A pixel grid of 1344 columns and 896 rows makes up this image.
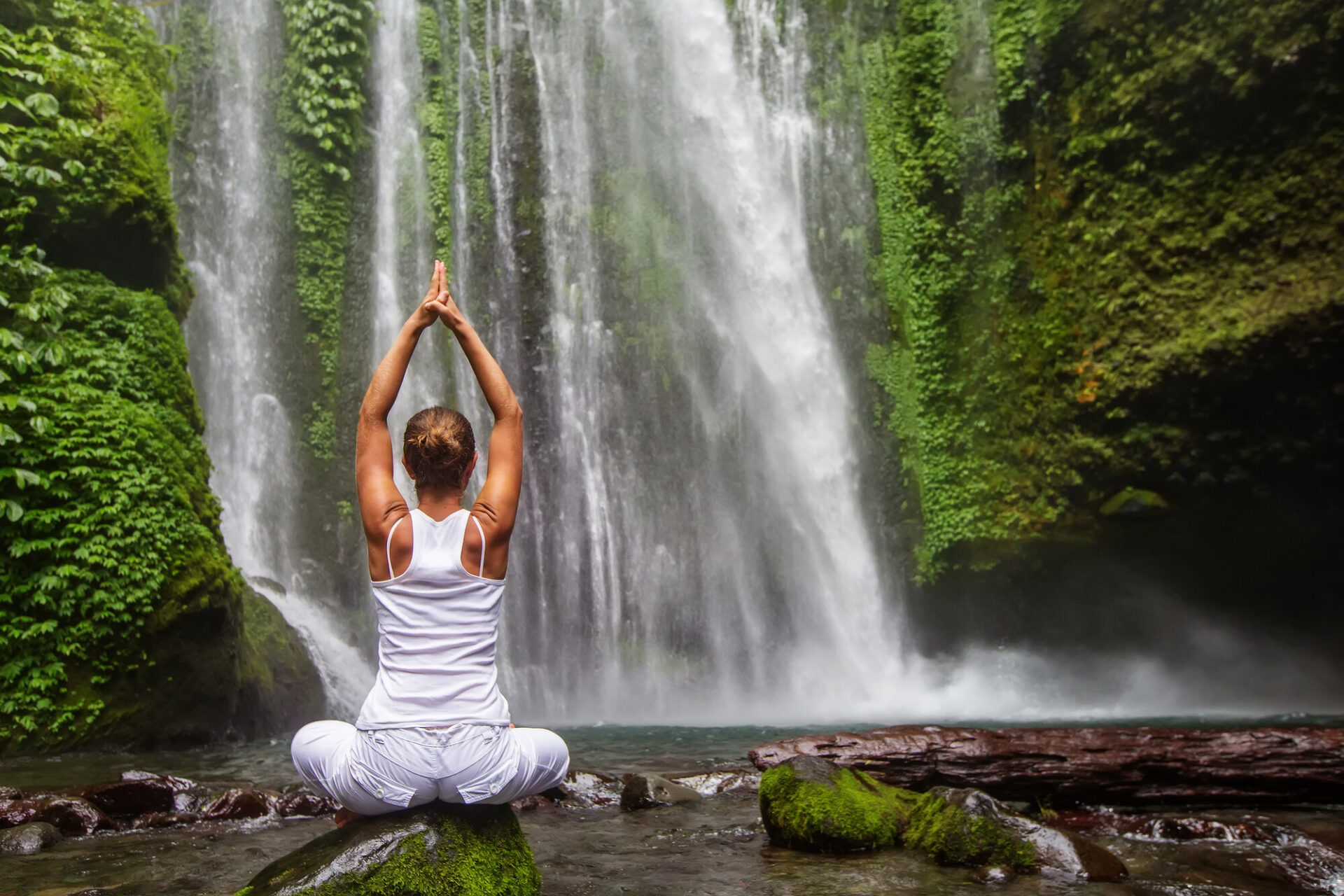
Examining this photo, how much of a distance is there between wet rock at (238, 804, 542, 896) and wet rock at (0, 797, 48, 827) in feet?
9.29

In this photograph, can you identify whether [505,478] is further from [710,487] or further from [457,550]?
[710,487]

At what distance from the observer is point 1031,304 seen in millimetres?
13180

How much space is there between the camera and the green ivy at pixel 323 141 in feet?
50.9

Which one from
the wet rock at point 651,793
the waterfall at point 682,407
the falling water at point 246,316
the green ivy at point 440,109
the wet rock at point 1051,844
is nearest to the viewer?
the wet rock at point 1051,844

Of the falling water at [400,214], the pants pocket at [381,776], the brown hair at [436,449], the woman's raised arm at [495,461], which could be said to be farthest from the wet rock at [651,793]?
the falling water at [400,214]

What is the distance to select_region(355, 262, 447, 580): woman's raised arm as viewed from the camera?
2.89 metres

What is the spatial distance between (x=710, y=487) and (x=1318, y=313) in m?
7.66

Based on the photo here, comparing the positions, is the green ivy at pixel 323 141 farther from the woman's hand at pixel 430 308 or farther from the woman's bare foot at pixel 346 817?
the woman's bare foot at pixel 346 817

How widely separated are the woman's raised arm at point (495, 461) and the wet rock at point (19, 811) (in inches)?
145

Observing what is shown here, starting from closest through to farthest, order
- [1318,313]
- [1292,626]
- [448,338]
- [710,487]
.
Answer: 1. [1318,313]
2. [1292,626]
3. [710,487]
4. [448,338]

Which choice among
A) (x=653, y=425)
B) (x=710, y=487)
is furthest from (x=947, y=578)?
(x=653, y=425)

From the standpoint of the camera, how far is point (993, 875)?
384cm

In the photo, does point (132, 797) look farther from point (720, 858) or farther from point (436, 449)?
point (436, 449)

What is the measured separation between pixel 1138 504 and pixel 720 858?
9066mm
